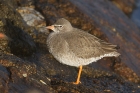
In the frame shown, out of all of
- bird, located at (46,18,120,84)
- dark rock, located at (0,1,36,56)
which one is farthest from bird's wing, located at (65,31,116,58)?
dark rock, located at (0,1,36,56)

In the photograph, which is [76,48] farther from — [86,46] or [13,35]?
[13,35]

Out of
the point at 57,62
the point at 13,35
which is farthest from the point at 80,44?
the point at 13,35

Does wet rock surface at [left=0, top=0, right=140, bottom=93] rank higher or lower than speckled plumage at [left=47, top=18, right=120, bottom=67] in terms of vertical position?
lower

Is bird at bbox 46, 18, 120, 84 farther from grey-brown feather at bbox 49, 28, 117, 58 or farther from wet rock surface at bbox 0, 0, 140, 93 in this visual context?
wet rock surface at bbox 0, 0, 140, 93

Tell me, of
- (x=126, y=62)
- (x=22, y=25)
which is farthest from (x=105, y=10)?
(x=22, y=25)

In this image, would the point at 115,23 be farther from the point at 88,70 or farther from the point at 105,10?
the point at 88,70

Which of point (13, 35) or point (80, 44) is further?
point (13, 35)
